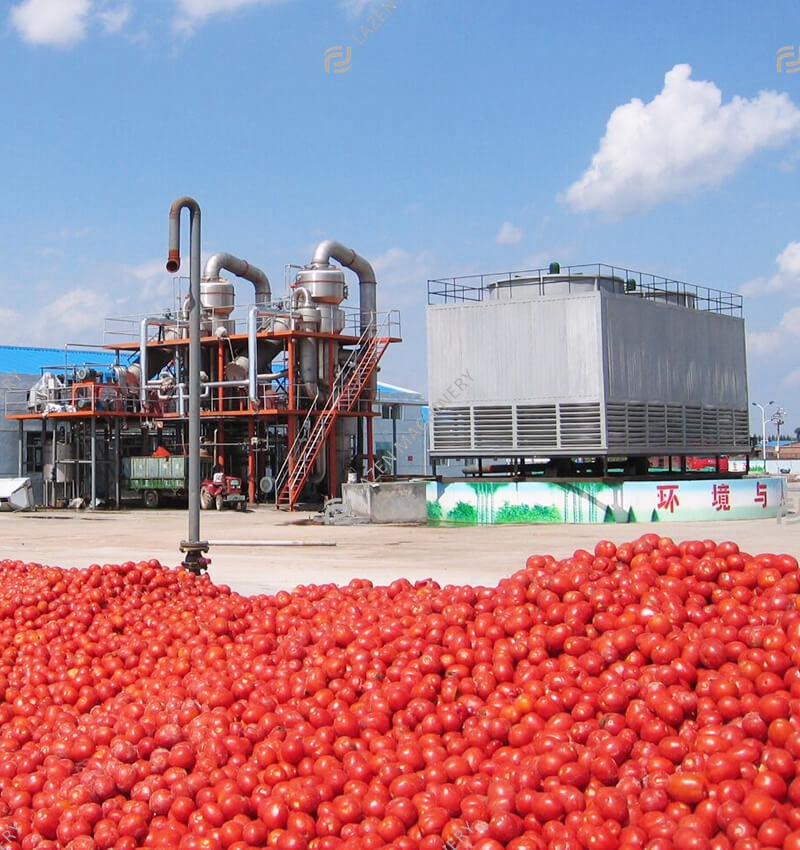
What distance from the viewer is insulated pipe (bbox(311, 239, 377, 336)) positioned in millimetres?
44344

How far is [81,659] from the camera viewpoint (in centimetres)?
848

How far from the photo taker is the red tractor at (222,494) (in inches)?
1591

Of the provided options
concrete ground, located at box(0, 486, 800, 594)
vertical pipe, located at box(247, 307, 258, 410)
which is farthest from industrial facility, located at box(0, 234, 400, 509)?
concrete ground, located at box(0, 486, 800, 594)

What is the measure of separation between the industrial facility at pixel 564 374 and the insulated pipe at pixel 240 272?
15941 mm

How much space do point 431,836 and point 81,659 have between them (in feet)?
14.8

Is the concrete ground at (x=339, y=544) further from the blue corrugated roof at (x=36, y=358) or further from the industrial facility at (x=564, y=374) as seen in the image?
the blue corrugated roof at (x=36, y=358)

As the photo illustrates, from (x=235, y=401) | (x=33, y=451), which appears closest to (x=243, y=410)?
(x=235, y=401)

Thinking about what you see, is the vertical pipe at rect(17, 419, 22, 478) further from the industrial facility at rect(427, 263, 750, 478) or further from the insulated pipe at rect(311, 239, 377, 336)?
the industrial facility at rect(427, 263, 750, 478)

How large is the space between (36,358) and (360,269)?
2135 cm

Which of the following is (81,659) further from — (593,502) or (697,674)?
(593,502)

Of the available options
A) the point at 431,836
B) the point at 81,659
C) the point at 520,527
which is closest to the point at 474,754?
the point at 431,836

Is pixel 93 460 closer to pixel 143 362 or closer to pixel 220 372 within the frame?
pixel 143 362

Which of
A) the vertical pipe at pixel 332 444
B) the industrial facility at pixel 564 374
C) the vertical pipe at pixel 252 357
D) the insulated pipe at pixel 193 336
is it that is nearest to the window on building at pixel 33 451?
the vertical pipe at pixel 252 357

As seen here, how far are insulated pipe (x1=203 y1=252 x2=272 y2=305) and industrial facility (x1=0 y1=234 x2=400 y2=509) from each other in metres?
0.06
